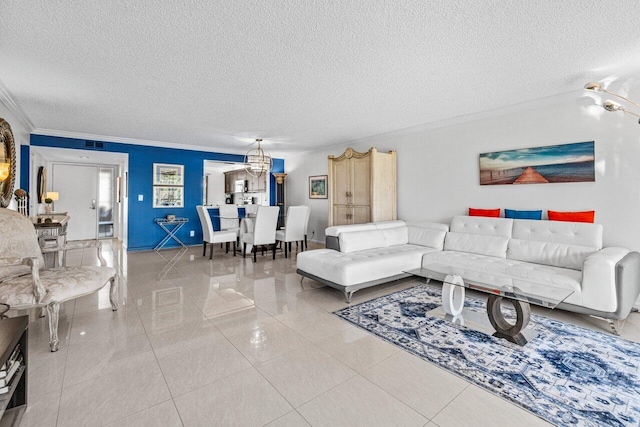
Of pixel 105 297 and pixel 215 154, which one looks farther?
pixel 215 154

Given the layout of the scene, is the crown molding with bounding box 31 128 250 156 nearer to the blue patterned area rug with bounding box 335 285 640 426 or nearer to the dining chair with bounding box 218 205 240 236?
the dining chair with bounding box 218 205 240 236

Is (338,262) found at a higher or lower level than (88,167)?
lower

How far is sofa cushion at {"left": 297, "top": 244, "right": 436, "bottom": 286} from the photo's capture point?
326cm

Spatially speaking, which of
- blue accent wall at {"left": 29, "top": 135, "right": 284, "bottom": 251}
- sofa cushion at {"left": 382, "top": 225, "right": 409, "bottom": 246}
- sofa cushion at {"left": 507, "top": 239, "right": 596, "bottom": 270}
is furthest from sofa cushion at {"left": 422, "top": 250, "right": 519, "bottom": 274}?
blue accent wall at {"left": 29, "top": 135, "right": 284, "bottom": 251}

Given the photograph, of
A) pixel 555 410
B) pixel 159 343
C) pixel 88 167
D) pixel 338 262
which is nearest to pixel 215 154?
pixel 88 167

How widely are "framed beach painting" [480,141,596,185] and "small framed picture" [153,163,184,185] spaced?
20.2ft

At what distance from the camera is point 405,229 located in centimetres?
474

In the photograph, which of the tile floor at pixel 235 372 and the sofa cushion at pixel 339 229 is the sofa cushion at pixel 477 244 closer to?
the tile floor at pixel 235 372

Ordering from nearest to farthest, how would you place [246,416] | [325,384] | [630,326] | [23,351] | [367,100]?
[246,416]
[23,351]
[325,384]
[630,326]
[367,100]

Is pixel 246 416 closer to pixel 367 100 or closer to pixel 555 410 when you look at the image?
pixel 555 410

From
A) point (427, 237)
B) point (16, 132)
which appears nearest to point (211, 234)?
point (16, 132)

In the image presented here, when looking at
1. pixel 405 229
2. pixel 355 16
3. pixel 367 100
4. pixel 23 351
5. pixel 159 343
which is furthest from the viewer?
pixel 405 229

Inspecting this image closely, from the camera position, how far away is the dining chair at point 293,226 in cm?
568

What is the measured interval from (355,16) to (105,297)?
385cm
